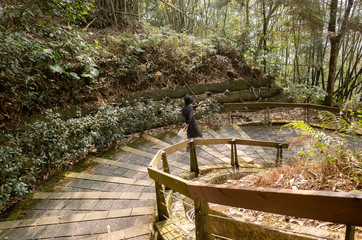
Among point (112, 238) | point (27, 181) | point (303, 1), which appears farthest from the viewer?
point (303, 1)

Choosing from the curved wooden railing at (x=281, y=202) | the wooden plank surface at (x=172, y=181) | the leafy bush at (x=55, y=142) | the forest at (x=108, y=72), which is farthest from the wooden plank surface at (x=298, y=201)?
the leafy bush at (x=55, y=142)

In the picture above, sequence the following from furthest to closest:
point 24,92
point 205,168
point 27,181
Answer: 1. point 24,92
2. point 205,168
3. point 27,181

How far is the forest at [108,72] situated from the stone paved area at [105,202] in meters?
0.67

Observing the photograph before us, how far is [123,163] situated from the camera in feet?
15.1

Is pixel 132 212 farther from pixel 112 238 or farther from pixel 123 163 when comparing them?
pixel 123 163

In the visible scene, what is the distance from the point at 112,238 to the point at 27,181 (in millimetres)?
2432

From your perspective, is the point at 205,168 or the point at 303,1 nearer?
the point at 205,168

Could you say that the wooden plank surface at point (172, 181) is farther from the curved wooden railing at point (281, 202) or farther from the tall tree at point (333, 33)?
the tall tree at point (333, 33)

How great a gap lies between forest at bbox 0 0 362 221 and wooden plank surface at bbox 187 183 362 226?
2200 millimetres

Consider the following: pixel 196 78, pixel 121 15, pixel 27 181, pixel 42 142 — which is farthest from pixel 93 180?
pixel 121 15

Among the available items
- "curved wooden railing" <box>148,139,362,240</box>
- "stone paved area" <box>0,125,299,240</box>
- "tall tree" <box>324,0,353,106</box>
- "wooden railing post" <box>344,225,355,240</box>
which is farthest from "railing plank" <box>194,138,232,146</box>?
"tall tree" <box>324,0,353,106</box>

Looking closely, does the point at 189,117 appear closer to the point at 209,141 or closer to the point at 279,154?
the point at 209,141

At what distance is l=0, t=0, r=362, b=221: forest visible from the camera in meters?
4.01

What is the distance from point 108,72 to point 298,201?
6948mm
